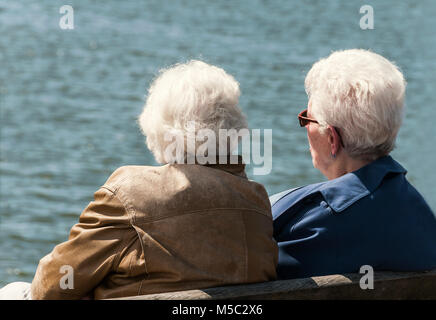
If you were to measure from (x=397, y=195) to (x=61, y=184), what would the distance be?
214 inches

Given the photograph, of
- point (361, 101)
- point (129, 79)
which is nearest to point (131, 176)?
point (361, 101)

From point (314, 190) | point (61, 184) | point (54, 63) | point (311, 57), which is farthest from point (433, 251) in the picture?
point (311, 57)

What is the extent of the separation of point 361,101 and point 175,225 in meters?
0.68

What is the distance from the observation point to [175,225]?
2074 millimetres

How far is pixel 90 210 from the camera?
2.14 meters

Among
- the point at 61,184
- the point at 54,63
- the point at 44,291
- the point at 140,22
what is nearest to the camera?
the point at 44,291

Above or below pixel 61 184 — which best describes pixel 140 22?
above

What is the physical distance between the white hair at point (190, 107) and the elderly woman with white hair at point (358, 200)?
323mm

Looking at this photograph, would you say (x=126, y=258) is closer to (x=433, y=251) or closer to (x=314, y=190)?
(x=314, y=190)

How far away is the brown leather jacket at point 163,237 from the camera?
2.07m

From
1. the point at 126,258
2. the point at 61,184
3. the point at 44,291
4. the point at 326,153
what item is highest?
the point at 326,153

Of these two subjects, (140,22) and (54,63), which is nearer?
(54,63)
